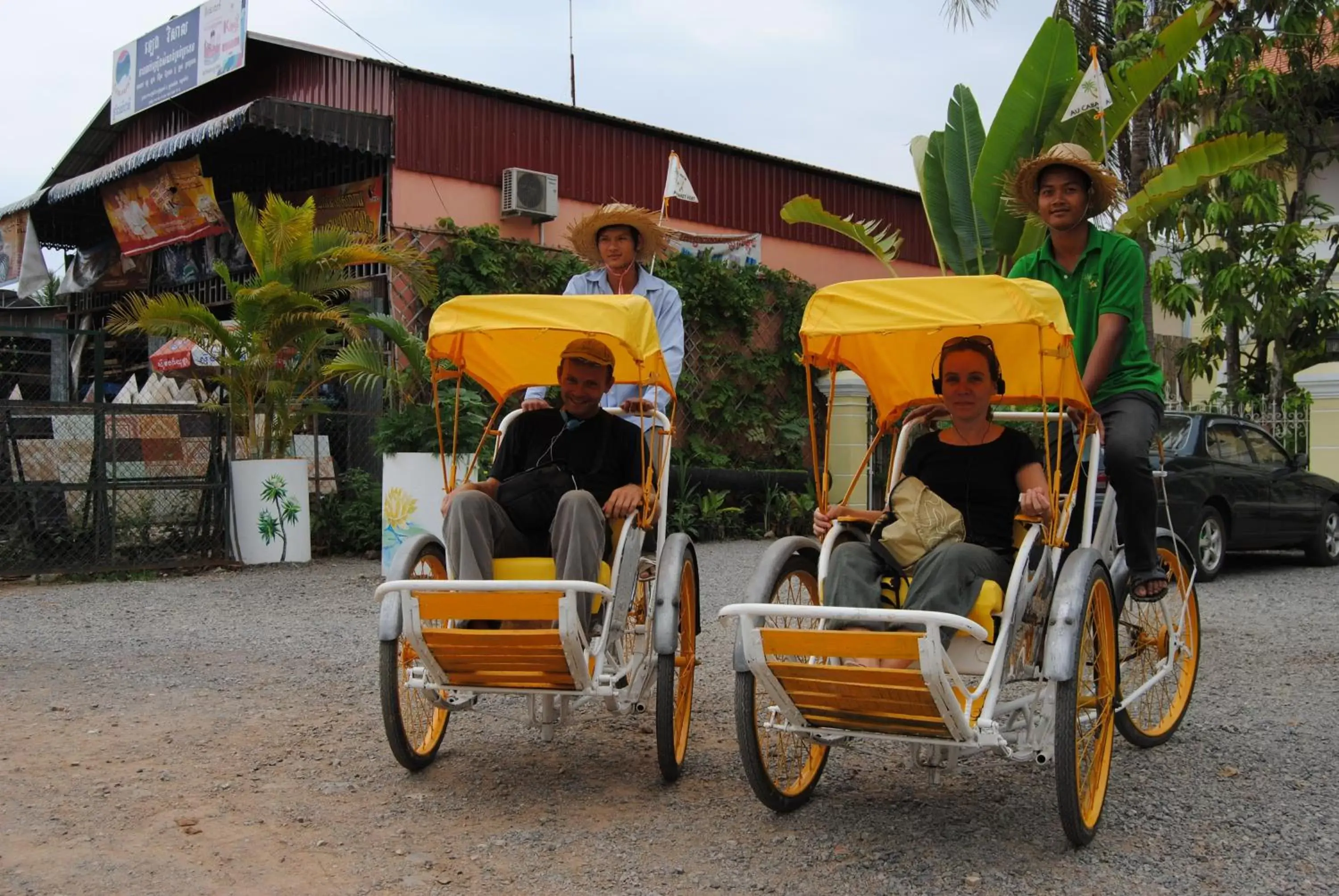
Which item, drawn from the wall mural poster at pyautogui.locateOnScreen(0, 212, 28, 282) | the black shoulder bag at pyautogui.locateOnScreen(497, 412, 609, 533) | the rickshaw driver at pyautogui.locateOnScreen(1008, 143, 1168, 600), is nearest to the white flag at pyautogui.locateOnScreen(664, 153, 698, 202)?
the black shoulder bag at pyautogui.locateOnScreen(497, 412, 609, 533)

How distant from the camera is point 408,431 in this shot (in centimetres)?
1034

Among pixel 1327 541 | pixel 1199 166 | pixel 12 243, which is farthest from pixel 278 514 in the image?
pixel 12 243

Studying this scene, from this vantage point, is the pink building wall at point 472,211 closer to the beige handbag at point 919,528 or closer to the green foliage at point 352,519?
the green foliage at point 352,519

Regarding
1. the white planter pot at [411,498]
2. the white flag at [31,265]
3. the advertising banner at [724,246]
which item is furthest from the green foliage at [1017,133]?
the white flag at [31,265]

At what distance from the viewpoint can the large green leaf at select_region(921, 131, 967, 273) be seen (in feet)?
42.9

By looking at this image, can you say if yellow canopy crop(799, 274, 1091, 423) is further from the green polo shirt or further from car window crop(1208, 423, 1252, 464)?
car window crop(1208, 423, 1252, 464)

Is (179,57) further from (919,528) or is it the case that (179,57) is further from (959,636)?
(959,636)

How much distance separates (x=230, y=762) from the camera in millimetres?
4906

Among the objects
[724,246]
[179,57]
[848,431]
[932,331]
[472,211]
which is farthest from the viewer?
[724,246]

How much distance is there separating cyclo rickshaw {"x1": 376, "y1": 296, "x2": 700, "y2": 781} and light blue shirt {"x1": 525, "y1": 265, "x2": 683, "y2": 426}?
0.45 m

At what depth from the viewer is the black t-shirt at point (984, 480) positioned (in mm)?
4488

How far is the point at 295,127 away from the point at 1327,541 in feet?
36.0

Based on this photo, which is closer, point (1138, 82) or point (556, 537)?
point (556, 537)

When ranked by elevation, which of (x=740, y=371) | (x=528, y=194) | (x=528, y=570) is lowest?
(x=528, y=570)
